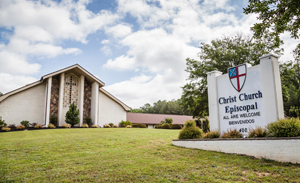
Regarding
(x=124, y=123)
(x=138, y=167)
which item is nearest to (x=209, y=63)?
(x=124, y=123)

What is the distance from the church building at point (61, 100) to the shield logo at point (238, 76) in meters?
23.0

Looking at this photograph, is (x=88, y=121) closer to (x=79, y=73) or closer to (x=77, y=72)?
(x=79, y=73)

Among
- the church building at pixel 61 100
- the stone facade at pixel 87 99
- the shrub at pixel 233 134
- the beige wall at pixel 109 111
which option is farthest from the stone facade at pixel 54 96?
the shrub at pixel 233 134

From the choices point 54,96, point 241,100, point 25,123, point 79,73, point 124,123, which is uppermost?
point 79,73

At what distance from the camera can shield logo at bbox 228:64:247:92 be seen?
10.9m

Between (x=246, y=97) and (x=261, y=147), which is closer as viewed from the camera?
(x=261, y=147)

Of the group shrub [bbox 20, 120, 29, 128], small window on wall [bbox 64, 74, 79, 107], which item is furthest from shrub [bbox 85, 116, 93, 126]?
shrub [bbox 20, 120, 29, 128]

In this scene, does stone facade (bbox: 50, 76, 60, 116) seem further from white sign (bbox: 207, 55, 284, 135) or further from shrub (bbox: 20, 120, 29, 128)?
white sign (bbox: 207, 55, 284, 135)

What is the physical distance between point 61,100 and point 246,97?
24.8 metres

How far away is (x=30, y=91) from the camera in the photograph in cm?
2877

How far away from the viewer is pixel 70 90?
1229 inches

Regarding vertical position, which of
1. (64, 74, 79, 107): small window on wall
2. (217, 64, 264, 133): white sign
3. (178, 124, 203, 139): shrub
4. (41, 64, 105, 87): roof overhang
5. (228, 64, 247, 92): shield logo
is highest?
(41, 64, 105, 87): roof overhang

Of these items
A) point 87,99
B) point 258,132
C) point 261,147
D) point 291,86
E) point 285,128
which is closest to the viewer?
point 285,128

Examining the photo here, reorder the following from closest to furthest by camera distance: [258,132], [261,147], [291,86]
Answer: [261,147], [258,132], [291,86]
